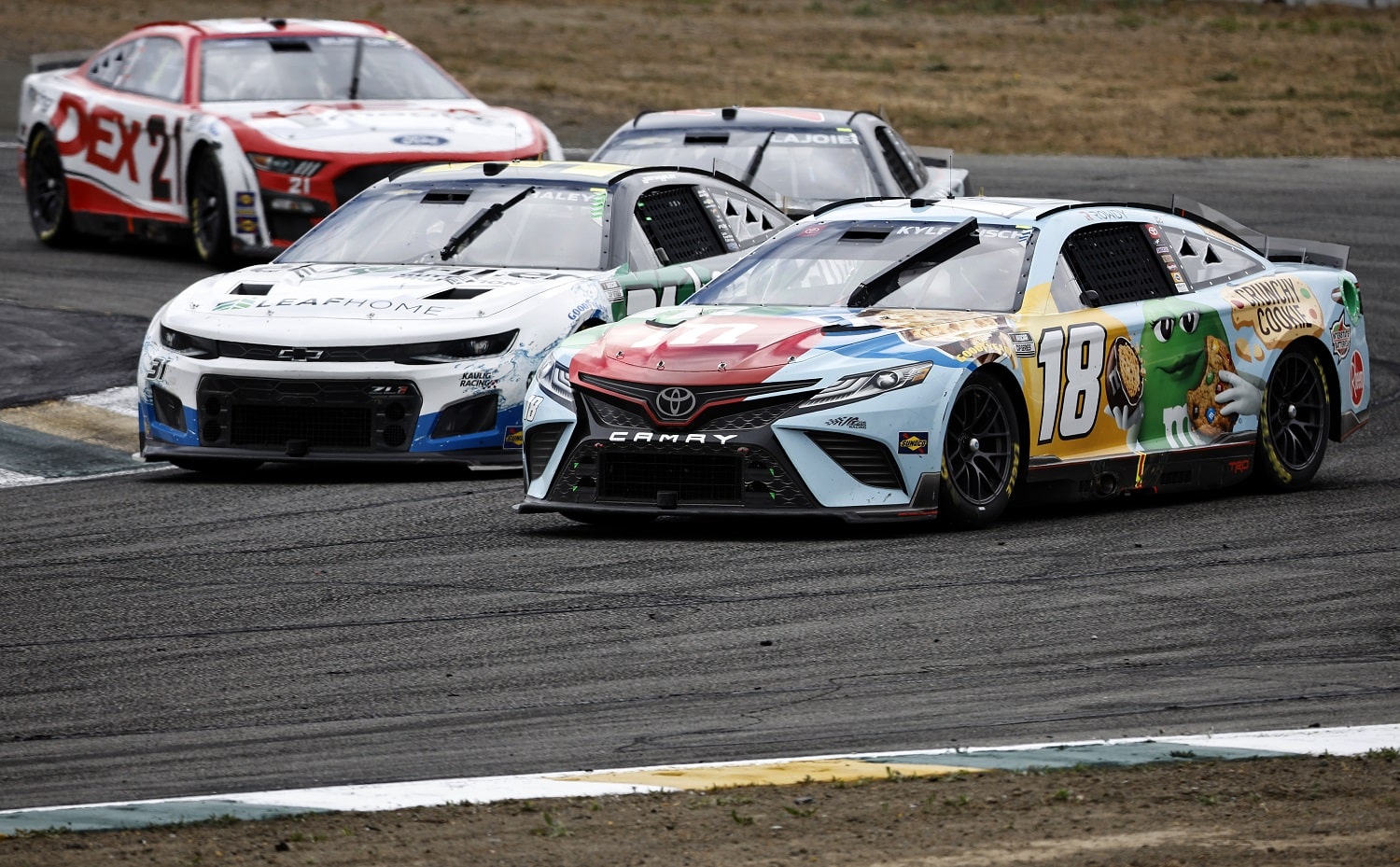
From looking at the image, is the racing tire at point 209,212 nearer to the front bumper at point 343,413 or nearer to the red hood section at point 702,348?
the front bumper at point 343,413

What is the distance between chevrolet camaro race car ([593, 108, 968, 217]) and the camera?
1557cm

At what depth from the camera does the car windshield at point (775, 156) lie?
51.1ft

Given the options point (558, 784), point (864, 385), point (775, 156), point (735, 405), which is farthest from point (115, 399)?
point (558, 784)

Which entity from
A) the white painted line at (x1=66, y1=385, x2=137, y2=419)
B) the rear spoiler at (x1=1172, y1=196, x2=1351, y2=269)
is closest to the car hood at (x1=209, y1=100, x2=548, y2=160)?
the white painted line at (x1=66, y1=385, x2=137, y2=419)

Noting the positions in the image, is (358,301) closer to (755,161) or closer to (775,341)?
(775,341)

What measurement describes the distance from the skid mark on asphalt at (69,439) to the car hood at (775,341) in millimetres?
3270

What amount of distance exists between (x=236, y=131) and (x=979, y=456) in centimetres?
839

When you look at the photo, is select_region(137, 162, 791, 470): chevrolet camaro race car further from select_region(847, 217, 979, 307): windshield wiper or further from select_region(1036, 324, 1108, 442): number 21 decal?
select_region(1036, 324, 1108, 442): number 21 decal

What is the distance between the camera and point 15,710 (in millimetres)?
Answer: 6582

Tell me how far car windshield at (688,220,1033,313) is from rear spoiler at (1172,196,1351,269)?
132 centimetres

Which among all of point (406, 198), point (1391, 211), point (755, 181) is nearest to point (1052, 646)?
point (406, 198)

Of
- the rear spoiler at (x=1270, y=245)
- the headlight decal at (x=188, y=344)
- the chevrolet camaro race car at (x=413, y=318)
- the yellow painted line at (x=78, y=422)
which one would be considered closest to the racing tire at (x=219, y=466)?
the chevrolet camaro race car at (x=413, y=318)

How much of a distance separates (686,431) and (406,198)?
3702 mm

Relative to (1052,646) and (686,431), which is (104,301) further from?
(1052,646)
